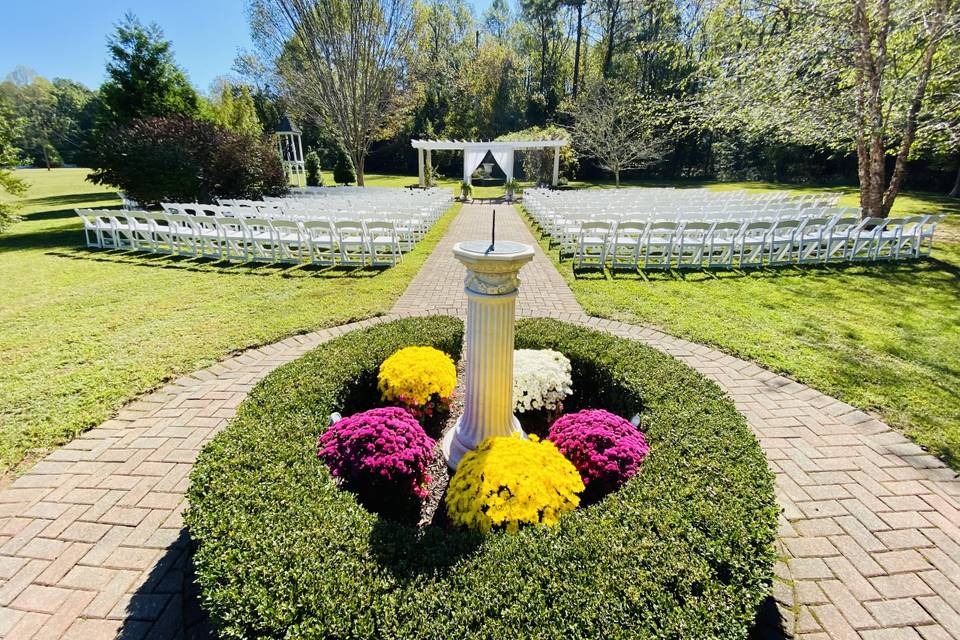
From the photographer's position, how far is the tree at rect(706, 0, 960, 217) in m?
9.25

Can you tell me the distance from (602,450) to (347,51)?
72.6 ft

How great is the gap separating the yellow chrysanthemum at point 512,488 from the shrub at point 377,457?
1.12 ft

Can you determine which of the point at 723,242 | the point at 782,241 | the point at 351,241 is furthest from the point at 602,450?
the point at 782,241

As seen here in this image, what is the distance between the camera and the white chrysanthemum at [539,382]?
3510 millimetres

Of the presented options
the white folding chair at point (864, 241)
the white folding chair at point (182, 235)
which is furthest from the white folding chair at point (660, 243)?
the white folding chair at point (182, 235)

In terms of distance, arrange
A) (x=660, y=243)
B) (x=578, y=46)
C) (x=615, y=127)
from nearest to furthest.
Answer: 1. (x=660, y=243)
2. (x=615, y=127)
3. (x=578, y=46)

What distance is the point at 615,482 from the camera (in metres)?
2.68

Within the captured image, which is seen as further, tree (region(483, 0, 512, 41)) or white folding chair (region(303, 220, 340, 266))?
tree (region(483, 0, 512, 41))

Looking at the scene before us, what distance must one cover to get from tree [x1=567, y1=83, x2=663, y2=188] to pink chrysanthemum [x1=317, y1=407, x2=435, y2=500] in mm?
28317

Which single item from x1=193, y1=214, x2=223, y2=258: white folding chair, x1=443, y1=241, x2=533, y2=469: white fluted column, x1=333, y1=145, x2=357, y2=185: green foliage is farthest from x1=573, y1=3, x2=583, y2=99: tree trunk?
x1=443, y1=241, x2=533, y2=469: white fluted column

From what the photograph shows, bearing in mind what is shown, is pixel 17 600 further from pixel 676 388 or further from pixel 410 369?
pixel 676 388

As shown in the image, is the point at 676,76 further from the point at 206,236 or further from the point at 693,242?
the point at 206,236

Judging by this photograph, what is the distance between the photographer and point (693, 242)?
920cm

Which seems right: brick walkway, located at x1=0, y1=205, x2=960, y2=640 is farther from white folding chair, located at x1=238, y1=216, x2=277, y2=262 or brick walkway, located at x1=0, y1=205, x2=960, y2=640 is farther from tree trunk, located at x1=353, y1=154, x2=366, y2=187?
tree trunk, located at x1=353, y1=154, x2=366, y2=187
